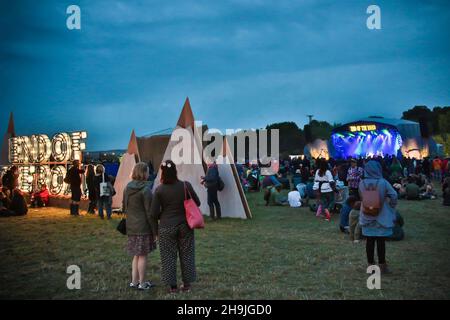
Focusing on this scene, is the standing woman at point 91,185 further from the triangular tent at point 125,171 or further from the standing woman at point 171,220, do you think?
the standing woman at point 171,220

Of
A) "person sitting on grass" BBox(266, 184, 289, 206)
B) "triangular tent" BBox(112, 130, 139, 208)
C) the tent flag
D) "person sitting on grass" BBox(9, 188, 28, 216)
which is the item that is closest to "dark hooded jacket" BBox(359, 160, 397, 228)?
"person sitting on grass" BBox(266, 184, 289, 206)

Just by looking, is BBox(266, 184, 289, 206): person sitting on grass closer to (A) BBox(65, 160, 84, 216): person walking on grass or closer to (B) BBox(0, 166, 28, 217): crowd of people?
(A) BBox(65, 160, 84, 216): person walking on grass

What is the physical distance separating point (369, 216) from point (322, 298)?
62.5 inches

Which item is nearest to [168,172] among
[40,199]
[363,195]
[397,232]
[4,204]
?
[363,195]

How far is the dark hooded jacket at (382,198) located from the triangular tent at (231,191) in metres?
6.71

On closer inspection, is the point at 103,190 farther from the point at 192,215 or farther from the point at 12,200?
the point at 192,215

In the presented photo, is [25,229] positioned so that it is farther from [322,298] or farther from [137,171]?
[322,298]

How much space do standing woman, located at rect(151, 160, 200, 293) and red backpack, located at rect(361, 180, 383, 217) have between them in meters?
2.63

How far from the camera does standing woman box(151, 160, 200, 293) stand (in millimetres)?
5477

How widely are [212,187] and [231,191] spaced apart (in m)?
0.83

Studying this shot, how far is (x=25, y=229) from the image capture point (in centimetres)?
1197

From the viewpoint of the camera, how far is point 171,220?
5.46 meters

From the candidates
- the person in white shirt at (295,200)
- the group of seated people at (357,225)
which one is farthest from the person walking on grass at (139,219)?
the person in white shirt at (295,200)

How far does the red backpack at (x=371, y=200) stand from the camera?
20.5ft
